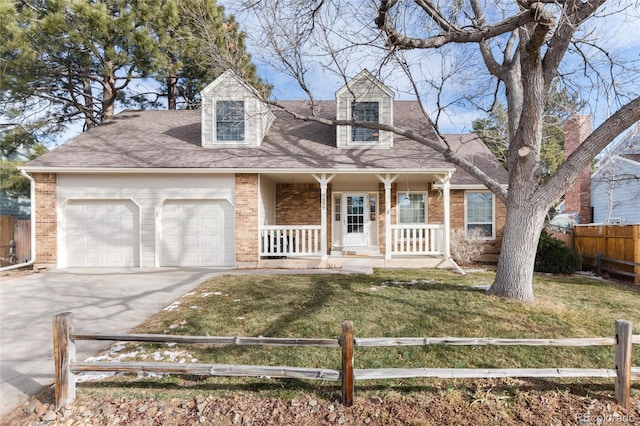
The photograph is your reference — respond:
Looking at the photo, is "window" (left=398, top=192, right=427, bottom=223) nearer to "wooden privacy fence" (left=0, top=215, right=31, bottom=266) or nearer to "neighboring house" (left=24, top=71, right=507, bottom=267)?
"neighboring house" (left=24, top=71, right=507, bottom=267)

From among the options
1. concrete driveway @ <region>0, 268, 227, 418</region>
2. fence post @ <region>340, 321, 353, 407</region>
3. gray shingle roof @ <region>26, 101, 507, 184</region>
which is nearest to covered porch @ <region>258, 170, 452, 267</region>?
gray shingle roof @ <region>26, 101, 507, 184</region>

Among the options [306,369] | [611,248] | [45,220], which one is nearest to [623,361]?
[306,369]

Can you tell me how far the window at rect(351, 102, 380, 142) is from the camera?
11.3 metres

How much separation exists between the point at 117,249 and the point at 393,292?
8713 mm

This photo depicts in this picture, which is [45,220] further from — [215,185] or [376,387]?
[376,387]

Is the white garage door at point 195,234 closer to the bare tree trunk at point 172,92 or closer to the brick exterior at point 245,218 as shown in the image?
the brick exterior at point 245,218

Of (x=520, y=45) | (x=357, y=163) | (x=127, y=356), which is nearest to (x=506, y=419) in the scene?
(x=127, y=356)

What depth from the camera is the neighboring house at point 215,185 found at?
975 cm

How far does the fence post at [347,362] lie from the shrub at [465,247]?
28.1 ft

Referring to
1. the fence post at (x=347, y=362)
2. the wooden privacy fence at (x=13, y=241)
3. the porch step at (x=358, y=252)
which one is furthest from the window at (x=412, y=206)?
the wooden privacy fence at (x=13, y=241)

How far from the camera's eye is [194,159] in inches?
397

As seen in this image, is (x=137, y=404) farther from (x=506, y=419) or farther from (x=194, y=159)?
(x=194, y=159)

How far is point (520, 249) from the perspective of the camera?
5.53 metres

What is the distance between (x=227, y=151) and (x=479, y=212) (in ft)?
31.2
